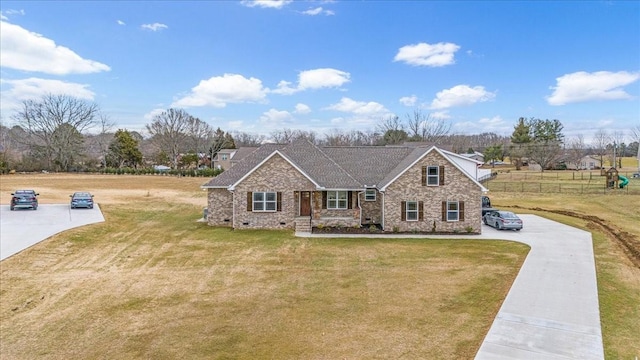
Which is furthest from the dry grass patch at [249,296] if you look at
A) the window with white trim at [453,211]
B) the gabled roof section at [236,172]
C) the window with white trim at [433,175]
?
the gabled roof section at [236,172]

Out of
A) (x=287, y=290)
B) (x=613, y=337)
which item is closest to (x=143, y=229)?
(x=287, y=290)

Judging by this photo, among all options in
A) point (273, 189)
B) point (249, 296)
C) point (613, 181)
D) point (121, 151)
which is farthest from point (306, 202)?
point (121, 151)

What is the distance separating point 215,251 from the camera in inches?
814

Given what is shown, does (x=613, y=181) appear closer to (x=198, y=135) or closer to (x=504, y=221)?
(x=504, y=221)

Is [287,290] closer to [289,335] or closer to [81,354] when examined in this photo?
[289,335]

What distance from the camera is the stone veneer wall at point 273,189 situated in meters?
25.7

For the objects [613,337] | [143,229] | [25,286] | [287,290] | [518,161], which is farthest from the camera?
[518,161]

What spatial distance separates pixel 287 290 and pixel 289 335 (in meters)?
3.72

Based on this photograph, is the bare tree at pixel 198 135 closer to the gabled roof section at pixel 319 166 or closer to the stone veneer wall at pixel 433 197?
the gabled roof section at pixel 319 166

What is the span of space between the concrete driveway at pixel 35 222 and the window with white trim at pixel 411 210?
20653 millimetres

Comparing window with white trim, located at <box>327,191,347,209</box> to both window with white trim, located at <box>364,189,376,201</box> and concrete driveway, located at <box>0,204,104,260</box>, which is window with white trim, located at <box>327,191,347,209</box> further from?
concrete driveway, located at <box>0,204,104,260</box>

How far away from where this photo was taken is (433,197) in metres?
24.9

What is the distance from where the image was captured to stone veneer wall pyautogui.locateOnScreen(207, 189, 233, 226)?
27266mm

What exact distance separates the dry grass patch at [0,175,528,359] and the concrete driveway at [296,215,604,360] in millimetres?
537
